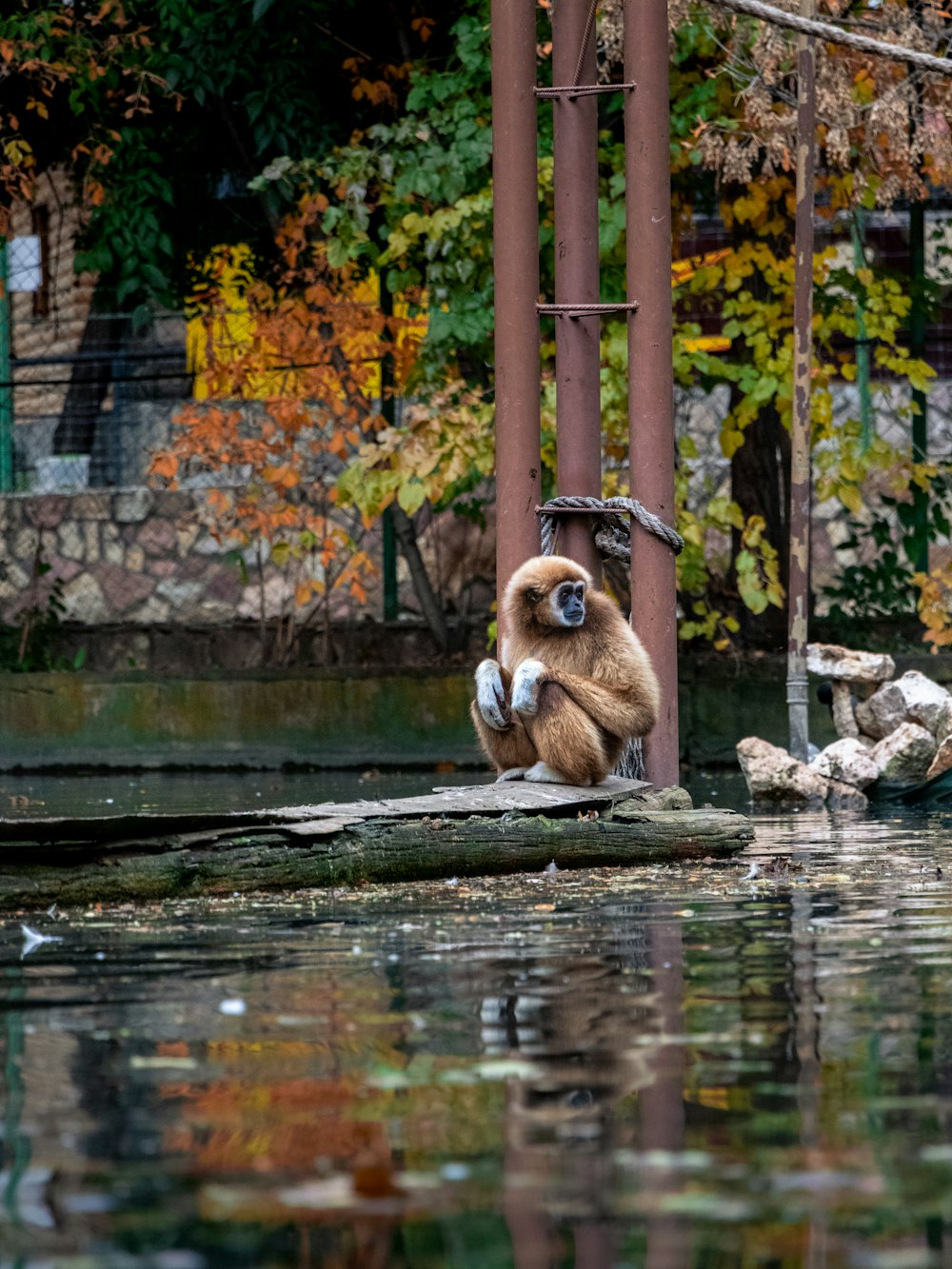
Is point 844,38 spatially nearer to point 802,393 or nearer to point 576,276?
point 576,276

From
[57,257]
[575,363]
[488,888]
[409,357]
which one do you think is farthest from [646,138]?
[57,257]

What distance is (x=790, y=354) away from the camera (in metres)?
14.0

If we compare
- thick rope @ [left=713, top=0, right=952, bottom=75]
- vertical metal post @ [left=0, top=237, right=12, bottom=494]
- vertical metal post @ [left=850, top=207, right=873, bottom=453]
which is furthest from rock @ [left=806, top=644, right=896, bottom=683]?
vertical metal post @ [left=0, top=237, right=12, bottom=494]

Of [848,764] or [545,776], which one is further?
[848,764]

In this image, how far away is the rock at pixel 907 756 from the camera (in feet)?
38.8

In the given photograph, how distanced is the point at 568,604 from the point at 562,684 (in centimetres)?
34

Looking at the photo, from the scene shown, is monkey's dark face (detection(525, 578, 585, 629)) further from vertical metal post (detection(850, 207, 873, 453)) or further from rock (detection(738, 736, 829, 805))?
vertical metal post (detection(850, 207, 873, 453))

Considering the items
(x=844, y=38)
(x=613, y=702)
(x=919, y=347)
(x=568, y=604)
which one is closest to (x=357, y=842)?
(x=613, y=702)

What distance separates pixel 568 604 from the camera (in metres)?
8.15

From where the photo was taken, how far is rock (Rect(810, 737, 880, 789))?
11.8 meters

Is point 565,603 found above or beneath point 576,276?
beneath

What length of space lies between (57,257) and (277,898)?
36.6 ft

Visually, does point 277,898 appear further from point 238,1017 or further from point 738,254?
point 738,254

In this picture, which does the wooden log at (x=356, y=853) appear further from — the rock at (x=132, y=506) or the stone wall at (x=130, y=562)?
the rock at (x=132, y=506)
